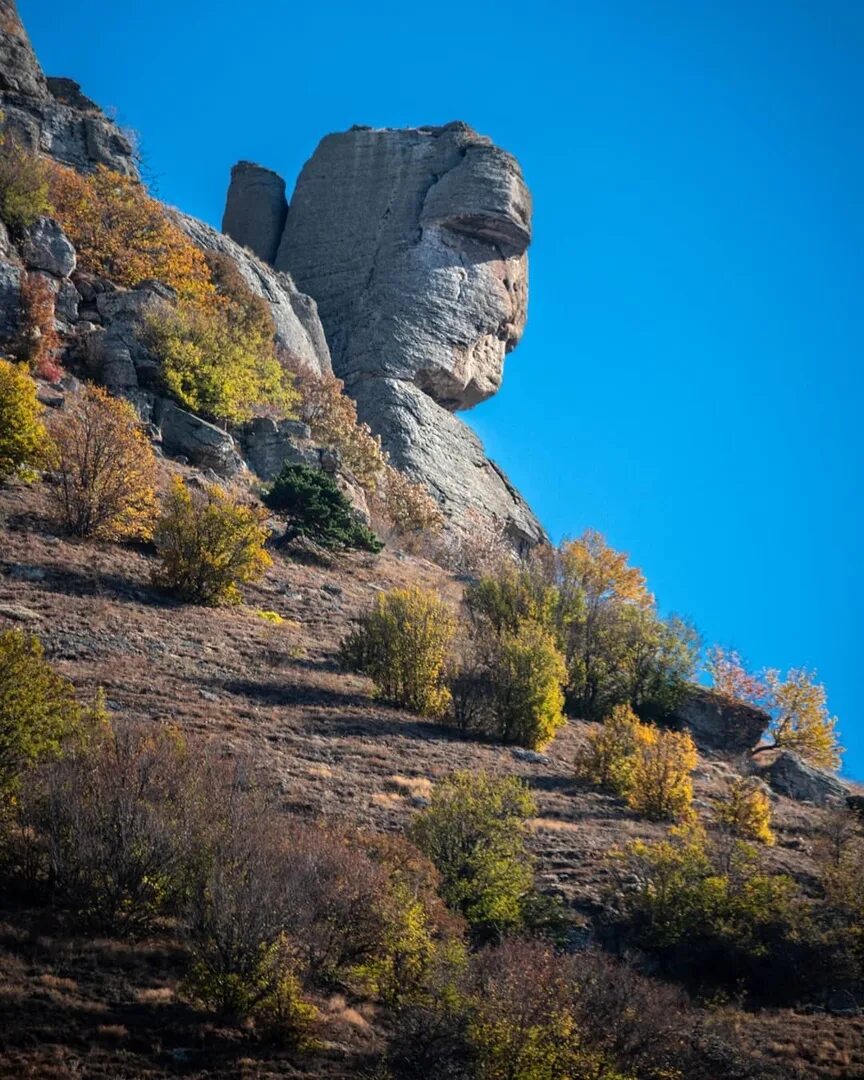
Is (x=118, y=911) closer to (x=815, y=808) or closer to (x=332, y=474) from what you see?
(x=815, y=808)

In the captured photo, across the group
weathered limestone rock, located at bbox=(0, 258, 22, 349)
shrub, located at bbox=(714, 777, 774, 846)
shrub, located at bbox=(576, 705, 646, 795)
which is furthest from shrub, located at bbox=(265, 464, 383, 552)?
shrub, located at bbox=(714, 777, 774, 846)

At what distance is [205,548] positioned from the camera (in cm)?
2317

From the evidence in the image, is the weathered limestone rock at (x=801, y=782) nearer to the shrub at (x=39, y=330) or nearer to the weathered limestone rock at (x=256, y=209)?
the shrub at (x=39, y=330)

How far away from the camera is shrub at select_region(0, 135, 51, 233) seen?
109ft

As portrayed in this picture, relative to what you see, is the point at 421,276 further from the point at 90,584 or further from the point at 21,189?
the point at 90,584

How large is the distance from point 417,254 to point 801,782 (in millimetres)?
37327

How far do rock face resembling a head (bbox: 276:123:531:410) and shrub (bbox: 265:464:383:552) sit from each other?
19266 mm

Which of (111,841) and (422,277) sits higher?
(422,277)

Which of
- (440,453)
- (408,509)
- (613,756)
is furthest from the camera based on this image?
(440,453)

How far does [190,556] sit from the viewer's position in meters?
23.1

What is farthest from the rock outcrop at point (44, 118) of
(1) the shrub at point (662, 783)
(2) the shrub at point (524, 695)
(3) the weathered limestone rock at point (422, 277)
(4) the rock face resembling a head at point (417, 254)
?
(1) the shrub at point (662, 783)

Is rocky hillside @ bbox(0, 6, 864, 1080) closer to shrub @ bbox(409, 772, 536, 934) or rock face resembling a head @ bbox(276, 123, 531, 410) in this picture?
shrub @ bbox(409, 772, 536, 934)

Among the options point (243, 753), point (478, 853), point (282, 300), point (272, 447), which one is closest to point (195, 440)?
point (272, 447)

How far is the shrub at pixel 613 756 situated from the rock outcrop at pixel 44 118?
114 ft
